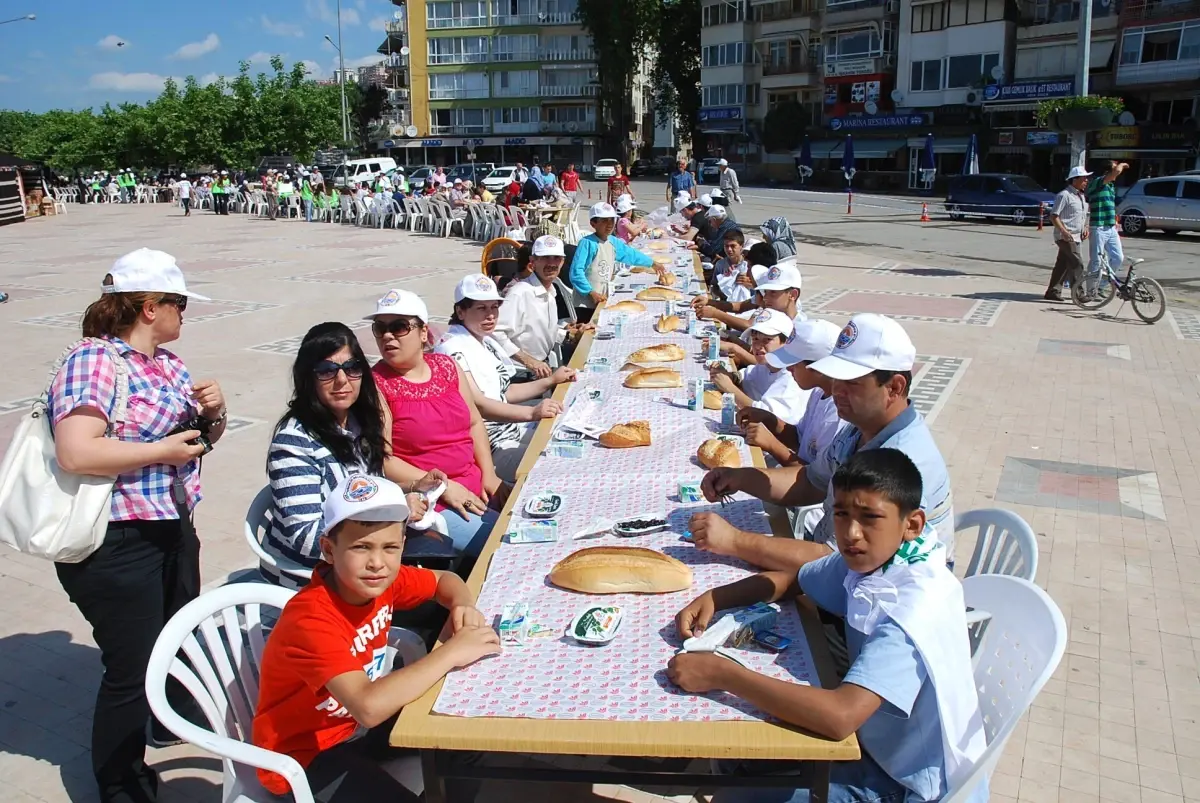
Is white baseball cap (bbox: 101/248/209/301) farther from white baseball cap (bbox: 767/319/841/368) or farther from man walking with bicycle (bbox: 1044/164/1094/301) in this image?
man walking with bicycle (bbox: 1044/164/1094/301)

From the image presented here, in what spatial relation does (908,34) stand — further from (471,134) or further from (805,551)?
(805,551)

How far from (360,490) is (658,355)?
3.63 m

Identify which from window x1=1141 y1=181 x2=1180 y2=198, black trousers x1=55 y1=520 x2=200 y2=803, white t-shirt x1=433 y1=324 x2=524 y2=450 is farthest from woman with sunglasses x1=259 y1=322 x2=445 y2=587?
window x1=1141 y1=181 x2=1180 y2=198

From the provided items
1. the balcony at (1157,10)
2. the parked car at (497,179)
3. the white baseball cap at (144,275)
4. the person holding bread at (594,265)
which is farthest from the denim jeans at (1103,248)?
the balcony at (1157,10)

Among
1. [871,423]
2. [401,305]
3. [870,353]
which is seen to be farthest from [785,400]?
[401,305]

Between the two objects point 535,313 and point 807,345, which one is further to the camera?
point 535,313

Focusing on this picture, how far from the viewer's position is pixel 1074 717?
3.71 meters

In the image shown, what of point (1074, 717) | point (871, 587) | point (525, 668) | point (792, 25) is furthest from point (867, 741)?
point (792, 25)

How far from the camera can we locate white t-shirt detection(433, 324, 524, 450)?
5250 mm

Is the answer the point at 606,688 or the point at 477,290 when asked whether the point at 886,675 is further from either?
the point at 477,290

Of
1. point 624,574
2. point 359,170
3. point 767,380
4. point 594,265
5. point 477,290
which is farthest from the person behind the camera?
point 359,170

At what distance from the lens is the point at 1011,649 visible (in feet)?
8.65

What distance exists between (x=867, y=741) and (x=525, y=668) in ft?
3.03

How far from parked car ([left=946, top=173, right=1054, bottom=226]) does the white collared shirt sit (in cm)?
2256
